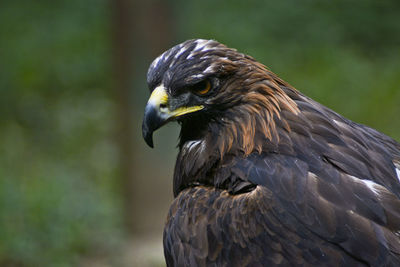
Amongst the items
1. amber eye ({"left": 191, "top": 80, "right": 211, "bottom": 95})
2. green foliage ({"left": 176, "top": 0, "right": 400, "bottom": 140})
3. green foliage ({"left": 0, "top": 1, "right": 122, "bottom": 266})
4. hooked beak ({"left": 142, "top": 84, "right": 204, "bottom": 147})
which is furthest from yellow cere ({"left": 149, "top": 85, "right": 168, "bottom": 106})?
green foliage ({"left": 176, "top": 0, "right": 400, "bottom": 140})

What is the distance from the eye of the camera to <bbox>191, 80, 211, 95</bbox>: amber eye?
12.0 ft

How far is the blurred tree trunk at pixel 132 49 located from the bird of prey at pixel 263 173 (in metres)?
2.63

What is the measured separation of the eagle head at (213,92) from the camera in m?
3.63

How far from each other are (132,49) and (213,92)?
2.99 m

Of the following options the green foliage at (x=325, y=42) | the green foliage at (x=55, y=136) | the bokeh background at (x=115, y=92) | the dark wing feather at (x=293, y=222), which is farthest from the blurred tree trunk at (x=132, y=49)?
the green foliage at (x=325, y=42)

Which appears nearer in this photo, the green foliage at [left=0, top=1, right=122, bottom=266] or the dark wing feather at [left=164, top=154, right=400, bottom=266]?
the dark wing feather at [left=164, top=154, right=400, bottom=266]

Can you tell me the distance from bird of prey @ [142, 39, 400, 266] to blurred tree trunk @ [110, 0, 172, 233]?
2.63 meters

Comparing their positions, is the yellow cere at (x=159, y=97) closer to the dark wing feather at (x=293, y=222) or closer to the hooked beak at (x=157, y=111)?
the hooked beak at (x=157, y=111)

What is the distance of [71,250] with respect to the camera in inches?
265

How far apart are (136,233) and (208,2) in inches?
290

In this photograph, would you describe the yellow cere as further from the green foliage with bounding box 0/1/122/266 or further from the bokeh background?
the green foliage with bounding box 0/1/122/266

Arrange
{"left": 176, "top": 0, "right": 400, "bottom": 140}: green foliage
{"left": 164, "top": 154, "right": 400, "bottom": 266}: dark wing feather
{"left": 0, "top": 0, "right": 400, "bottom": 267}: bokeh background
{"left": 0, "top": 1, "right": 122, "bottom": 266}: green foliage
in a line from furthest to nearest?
{"left": 176, "top": 0, "right": 400, "bottom": 140}: green foliage
{"left": 0, "top": 1, "right": 122, "bottom": 266}: green foliage
{"left": 0, "top": 0, "right": 400, "bottom": 267}: bokeh background
{"left": 164, "top": 154, "right": 400, "bottom": 266}: dark wing feather

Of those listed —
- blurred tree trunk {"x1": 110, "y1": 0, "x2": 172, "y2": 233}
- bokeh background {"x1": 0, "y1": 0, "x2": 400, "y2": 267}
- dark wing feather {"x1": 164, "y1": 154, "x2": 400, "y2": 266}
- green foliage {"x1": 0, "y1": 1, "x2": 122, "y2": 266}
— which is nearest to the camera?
dark wing feather {"x1": 164, "y1": 154, "x2": 400, "y2": 266}

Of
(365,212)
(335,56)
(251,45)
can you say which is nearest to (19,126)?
(251,45)
